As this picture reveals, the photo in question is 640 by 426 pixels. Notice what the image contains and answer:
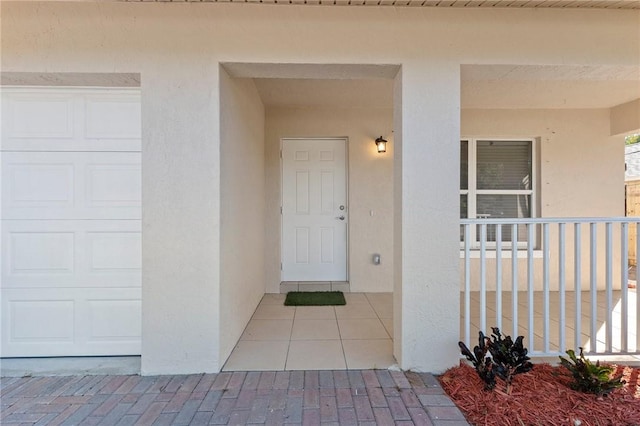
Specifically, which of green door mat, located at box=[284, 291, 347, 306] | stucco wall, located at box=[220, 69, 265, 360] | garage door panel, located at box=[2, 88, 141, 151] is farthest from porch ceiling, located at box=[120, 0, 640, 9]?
green door mat, located at box=[284, 291, 347, 306]

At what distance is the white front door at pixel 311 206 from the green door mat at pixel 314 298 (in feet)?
0.96

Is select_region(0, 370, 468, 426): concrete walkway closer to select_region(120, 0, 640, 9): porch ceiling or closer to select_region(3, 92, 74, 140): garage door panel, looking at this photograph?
select_region(3, 92, 74, 140): garage door panel

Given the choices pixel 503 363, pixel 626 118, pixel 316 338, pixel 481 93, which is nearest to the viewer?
pixel 503 363

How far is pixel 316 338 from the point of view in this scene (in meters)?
2.72

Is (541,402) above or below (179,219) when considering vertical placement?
below

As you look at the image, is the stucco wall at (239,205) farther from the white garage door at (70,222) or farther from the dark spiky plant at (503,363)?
the dark spiky plant at (503,363)

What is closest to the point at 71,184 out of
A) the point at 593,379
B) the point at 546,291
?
the point at 546,291

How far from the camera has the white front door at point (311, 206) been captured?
14.2ft

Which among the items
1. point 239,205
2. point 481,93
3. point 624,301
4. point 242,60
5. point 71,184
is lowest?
point 624,301

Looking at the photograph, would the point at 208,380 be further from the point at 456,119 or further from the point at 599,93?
the point at 599,93

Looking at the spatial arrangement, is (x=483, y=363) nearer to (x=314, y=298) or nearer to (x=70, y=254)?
(x=314, y=298)

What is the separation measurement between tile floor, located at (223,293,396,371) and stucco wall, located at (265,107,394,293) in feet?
1.77

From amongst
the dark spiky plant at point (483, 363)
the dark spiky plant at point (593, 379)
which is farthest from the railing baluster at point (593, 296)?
the dark spiky plant at point (483, 363)

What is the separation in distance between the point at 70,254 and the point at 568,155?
576 centimetres
